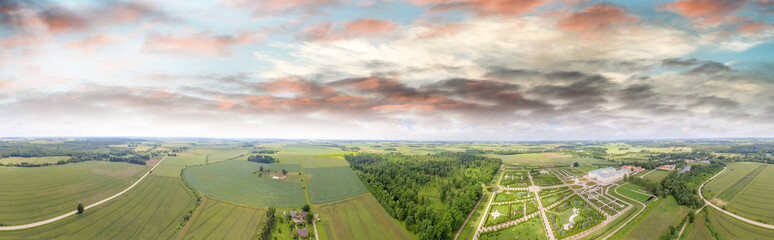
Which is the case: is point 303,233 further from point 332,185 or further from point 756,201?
point 756,201

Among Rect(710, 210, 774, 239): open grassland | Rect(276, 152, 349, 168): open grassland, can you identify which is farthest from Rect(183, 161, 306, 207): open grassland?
Rect(710, 210, 774, 239): open grassland

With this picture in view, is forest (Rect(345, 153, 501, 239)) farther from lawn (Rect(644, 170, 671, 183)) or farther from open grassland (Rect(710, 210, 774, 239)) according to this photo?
lawn (Rect(644, 170, 671, 183))

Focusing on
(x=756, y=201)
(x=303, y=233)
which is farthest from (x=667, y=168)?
(x=303, y=233)

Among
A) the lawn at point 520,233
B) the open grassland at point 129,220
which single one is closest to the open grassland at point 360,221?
the lawn at point 520,233

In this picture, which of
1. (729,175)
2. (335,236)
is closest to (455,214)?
(335,236)

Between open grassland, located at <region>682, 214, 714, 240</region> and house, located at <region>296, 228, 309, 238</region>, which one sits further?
house, located at <region>296, 228, 309, 238</region>

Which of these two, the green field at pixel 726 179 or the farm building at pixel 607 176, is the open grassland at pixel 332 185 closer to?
the farm building at pixel 607 176
